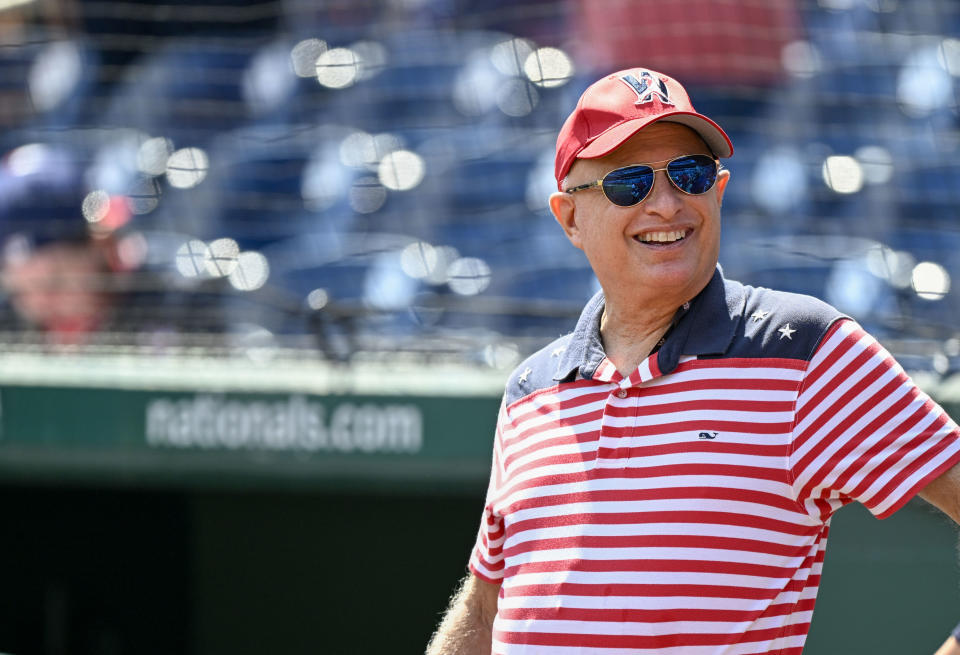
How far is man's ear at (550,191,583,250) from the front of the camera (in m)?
1.80

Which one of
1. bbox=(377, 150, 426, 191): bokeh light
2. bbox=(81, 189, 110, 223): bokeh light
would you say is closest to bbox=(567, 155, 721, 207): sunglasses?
bbox=(81, 189, 110, 223): bokeh light

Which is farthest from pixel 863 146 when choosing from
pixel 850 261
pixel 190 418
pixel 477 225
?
pixel 190 418

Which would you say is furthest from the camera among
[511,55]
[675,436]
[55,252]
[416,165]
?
[511,55]

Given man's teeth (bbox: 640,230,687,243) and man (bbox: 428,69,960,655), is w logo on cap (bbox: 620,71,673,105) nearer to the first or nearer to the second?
man (bbox: 428,69,960,655)

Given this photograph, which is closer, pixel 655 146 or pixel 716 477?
pixel 716 477

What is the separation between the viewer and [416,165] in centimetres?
663

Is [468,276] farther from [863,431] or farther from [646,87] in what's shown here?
[863,431]

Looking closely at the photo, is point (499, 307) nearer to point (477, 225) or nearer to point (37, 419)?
point (37, 419)

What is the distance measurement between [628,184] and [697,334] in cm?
22

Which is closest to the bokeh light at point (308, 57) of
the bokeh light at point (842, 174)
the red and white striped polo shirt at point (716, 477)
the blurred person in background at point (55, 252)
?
the blurred person in background at point (55, 252)

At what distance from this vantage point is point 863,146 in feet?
19.4

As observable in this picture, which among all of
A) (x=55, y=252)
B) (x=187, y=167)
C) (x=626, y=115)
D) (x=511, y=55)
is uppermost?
(x=626, y=115)

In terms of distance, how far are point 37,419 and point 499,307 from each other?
57.3 inches

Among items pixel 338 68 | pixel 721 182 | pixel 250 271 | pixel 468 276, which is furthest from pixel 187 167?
pixel 721 182
